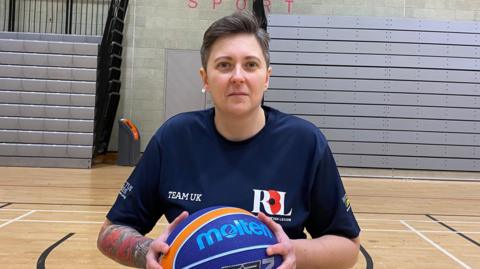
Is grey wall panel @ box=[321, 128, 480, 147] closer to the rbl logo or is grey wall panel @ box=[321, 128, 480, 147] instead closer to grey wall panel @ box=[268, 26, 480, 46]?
grey wall panel @ box=[268, 26, 480, 46]

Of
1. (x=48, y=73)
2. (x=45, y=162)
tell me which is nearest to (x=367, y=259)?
(x=45, y=162)

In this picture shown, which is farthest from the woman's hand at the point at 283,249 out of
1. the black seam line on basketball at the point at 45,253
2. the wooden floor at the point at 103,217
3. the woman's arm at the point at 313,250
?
the black seam line on basketball at the point at 45,253

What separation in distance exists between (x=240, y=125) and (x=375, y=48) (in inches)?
321

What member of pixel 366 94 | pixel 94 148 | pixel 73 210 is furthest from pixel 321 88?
pixel 73 210

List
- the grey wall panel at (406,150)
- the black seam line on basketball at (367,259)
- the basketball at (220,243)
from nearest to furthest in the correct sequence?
the basketball at (220,243)
the black seam line on basketball at (367,259)
the grey wall panel at (406,150)

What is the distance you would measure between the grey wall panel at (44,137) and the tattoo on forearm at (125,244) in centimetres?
754

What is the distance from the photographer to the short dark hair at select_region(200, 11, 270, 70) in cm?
126

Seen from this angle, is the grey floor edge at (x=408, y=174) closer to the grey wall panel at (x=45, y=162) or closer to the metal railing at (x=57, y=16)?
the grey wall panel at (x=45, y=162)

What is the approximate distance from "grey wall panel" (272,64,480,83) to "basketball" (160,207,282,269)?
26.1 ft

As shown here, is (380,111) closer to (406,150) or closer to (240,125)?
(406,150)

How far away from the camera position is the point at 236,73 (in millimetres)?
1226

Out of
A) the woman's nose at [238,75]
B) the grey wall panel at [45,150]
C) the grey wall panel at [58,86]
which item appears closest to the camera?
the woman's nose at [238,75]

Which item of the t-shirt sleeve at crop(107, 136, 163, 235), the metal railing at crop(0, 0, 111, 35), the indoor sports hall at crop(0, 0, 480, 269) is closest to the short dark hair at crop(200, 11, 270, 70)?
the t-shirt sleeve at crop(107, 136, 163, 235)

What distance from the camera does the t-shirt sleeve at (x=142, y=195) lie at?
1387mm
